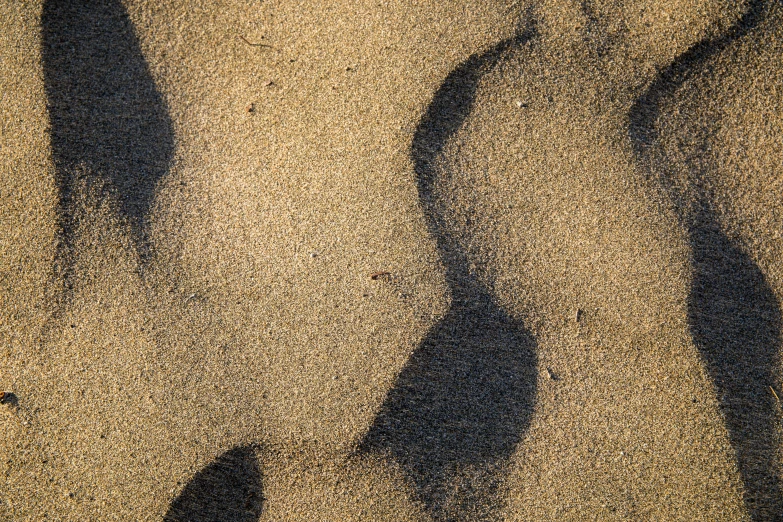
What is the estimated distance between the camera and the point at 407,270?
1306 mm

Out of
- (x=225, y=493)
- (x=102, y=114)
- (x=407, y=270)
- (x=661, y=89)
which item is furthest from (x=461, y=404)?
(x=102, y=114)

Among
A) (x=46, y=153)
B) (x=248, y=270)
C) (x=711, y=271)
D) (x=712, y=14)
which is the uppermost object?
(x=46, y=153)

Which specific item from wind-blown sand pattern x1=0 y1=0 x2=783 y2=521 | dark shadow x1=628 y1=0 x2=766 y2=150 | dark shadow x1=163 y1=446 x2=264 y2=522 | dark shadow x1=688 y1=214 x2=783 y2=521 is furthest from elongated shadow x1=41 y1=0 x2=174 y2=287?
dark shadow x1=688 y1=214 x2=783 y2=521

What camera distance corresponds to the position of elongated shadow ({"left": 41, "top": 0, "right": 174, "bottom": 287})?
4.44 feet

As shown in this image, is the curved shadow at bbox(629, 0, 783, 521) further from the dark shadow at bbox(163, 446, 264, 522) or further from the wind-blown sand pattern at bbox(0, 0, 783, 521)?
the dark shadow at bbox(163, 446, 264, 522)

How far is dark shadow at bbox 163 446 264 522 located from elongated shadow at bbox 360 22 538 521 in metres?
0.26

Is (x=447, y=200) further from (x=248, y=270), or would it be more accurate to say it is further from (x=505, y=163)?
(x=248, y=270)

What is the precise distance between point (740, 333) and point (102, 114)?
158cm

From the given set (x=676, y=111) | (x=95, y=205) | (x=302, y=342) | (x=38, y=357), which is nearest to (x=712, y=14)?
(x=676, y=111)

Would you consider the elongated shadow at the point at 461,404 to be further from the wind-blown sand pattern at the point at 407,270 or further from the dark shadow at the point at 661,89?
the dark shadow at the point at 661,89

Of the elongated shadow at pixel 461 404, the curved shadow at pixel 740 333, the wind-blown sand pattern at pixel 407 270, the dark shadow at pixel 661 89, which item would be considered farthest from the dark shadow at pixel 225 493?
the dark shadow at pixel 661 89

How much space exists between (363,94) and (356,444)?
0.81 metres

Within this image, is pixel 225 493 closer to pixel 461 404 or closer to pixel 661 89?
pixel 461 404

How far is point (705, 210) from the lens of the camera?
133 cm
